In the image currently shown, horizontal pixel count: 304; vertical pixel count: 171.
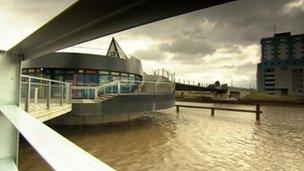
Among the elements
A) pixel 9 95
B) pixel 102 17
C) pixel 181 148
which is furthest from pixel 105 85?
pixel 102 17

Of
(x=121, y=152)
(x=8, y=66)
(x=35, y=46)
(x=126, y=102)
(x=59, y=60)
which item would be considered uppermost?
(x=59, y=60)

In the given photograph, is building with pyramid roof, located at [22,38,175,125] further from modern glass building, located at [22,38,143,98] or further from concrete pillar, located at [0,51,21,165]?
concrete pillar, located at [0,51,21,165]

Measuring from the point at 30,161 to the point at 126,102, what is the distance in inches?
305

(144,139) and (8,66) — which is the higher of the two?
(8,66)

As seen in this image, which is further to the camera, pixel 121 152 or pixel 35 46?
pixel 121 152

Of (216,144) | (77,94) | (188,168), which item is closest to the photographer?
(188,168)

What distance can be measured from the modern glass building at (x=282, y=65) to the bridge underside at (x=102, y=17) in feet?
355

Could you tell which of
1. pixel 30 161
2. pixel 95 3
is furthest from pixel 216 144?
pixel 95 3

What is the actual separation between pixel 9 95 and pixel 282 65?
394 ft

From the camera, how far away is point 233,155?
1170cm

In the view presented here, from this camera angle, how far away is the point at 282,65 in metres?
111

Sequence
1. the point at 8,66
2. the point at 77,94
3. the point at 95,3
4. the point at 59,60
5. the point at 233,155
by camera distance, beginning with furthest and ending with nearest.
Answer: the point at 59,60, the point at 77,94, the point at 233,155, the point at 8,66, the point at 95,3

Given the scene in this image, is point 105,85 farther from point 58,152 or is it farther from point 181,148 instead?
point 58,152

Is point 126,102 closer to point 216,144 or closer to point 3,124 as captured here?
point 216,144
